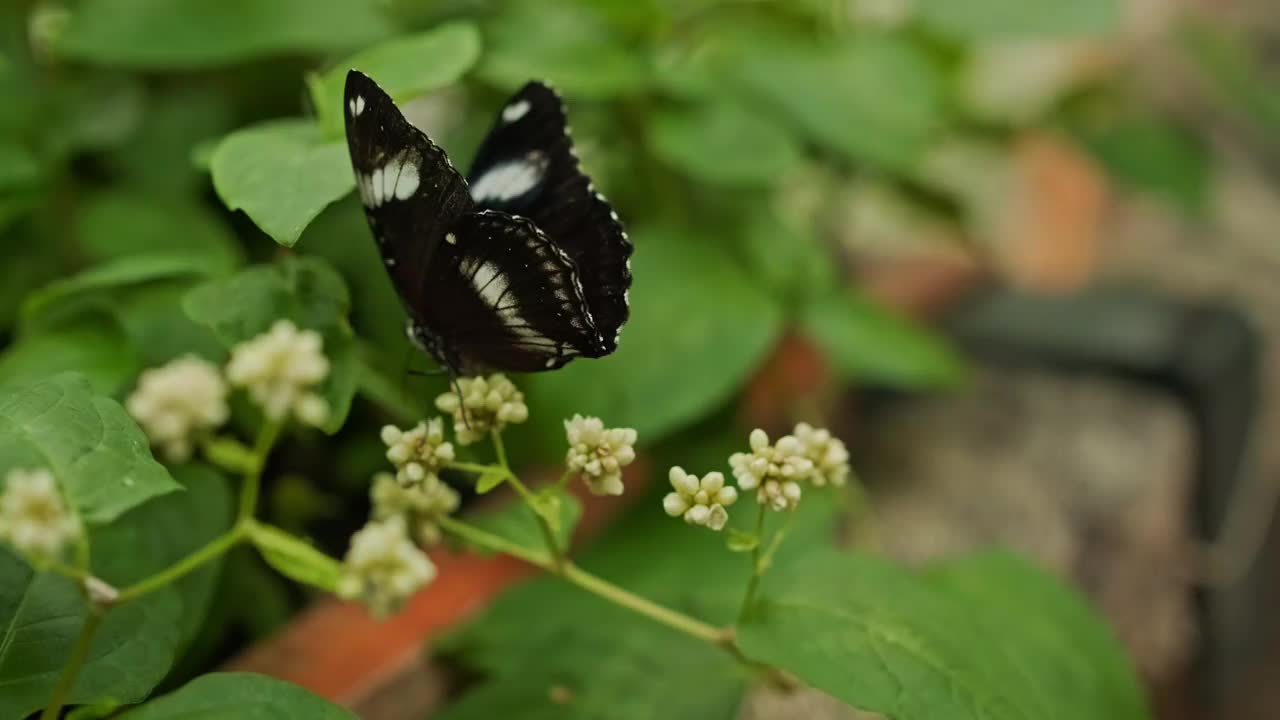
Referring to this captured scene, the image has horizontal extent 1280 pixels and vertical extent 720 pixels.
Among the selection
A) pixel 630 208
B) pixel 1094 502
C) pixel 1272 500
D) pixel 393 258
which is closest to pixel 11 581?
pixel 393 258

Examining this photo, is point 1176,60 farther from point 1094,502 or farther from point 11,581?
point 11,581

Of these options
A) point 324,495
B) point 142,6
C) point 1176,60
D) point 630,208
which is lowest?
point 1176,60

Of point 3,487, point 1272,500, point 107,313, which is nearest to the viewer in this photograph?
point 3,487

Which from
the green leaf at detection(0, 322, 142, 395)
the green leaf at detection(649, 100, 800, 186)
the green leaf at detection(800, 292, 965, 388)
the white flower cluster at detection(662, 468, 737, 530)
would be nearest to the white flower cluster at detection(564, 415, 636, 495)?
the white flower cluster at detection(662, 468, 737, 530)

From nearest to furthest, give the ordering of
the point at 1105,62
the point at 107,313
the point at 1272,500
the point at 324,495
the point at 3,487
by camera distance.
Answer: the point at 3,487 < the point at 107,313 < the point at 324,495 < the point at 1272,500 < the point at 1105,62

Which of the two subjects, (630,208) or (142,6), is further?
(630,208)

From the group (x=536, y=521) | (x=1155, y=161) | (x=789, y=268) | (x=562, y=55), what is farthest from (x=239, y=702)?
(x=1155, y=161)

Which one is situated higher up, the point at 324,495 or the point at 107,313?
the point at 107,313

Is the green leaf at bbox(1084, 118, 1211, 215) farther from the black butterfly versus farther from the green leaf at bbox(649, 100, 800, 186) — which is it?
the black butterfly
